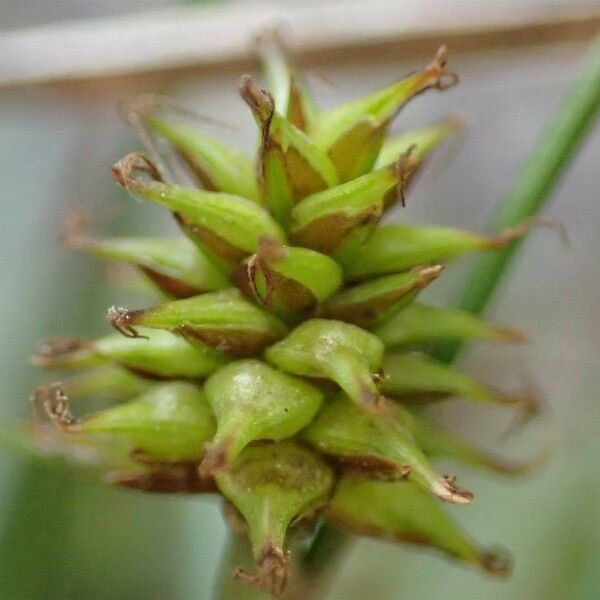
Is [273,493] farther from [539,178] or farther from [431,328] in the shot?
[539,178]

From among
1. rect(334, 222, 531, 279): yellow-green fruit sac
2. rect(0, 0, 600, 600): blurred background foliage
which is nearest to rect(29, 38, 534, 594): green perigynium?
rect(334, 222, 531, 279): yellow-green fruit sac

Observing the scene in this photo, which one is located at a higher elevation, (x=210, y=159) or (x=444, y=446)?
(x=210, y=159)

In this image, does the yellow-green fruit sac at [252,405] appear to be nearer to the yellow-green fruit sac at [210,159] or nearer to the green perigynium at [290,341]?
the green perigynium at [290,341]

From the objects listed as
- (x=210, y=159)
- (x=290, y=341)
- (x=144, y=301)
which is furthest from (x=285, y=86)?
(x=144, y=301)

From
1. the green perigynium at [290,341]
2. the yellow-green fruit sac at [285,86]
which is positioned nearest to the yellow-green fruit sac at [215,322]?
the green perigynium at [290,341]

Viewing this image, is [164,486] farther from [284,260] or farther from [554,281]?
[554,281]

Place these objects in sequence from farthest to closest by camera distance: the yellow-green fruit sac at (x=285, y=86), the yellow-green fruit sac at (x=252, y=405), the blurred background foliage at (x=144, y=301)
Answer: the blurred background foliage at (x=144, y=301) < the yellow-green fruit sac at (x=285, y=86) < the yellow-green fruit sac at (x=252, y=405)

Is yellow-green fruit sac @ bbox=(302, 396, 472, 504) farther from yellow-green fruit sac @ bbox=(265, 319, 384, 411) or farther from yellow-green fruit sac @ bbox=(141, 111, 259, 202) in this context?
yellow-green fruit sac @ bbox=(141, 111, 259, 202)

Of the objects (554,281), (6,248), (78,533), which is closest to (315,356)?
(78,533)
